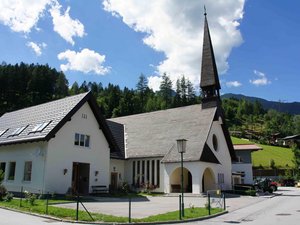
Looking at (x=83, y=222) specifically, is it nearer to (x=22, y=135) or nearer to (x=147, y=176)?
(x=22, y=135)

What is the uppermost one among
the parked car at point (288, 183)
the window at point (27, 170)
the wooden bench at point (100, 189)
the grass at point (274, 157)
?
the grass at point (274, 157)

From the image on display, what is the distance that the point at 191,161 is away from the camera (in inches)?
1189

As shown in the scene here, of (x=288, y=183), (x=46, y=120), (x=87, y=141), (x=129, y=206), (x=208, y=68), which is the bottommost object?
(x=129, y=206)

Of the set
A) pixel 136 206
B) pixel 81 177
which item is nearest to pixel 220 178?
pixel 81 177

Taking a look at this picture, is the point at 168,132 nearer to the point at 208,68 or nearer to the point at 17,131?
the point at 208,68

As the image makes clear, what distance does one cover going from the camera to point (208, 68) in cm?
3975

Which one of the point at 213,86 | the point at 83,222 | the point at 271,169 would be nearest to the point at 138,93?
the point at 271,169

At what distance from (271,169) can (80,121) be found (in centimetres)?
5790

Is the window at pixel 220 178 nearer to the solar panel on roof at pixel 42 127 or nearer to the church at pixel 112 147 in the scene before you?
the church at pixel 112 147

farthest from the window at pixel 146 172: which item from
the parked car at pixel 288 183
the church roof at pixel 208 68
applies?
the parked car at pixel 288 183

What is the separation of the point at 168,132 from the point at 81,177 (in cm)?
1148

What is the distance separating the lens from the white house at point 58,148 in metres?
24.6

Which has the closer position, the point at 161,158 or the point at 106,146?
the point at 106,146

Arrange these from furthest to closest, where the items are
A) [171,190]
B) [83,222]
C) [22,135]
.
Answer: [171,190] → [22,135] → [83,222]
